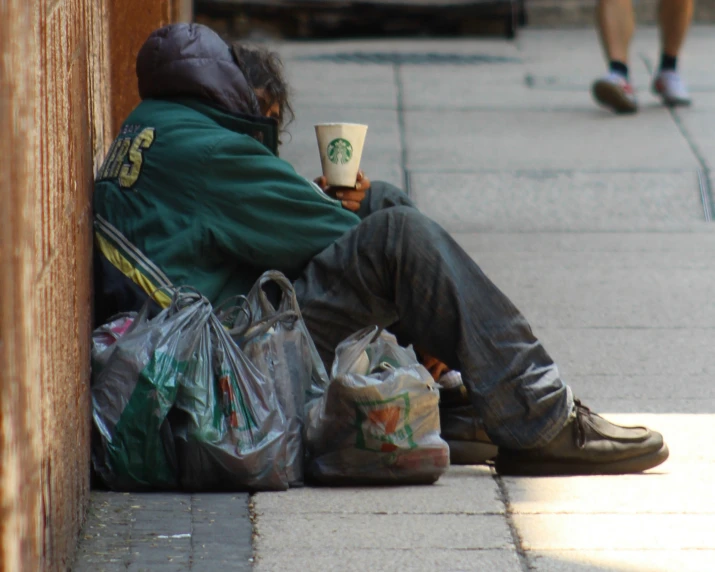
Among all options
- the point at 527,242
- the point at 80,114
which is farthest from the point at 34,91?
the point at 527,242

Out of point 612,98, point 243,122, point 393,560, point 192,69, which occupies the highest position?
point 192,69

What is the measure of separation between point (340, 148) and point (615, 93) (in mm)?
4568

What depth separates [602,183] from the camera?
7004 mm

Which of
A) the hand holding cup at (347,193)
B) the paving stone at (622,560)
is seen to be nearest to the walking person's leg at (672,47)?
the hand holding cup at (347,193)

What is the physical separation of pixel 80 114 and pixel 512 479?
145 centimetres

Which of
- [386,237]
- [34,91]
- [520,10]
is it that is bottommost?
[520,10]

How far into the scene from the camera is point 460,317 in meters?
3.45

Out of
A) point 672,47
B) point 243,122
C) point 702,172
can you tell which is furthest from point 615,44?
point 243,122

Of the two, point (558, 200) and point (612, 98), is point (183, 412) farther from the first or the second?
point (612, 98)

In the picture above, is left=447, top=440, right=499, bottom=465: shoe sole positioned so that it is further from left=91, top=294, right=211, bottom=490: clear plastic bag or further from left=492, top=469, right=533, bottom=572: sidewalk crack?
left=91, top=294, right=211, bottom=490: clear plastic bag

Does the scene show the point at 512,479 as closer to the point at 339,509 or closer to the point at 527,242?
the point at 339,509

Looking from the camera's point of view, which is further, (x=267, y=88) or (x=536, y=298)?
(x=536, y=298)

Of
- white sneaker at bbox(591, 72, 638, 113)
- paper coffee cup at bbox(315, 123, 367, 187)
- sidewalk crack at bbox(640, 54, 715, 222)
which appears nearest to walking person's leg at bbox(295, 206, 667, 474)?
paper coffee cup at bbox(315, 123, 367, 187)

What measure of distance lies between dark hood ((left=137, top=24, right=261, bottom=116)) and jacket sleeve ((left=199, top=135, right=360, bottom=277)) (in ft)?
0.72
